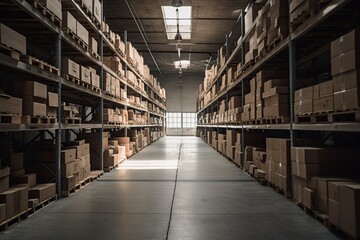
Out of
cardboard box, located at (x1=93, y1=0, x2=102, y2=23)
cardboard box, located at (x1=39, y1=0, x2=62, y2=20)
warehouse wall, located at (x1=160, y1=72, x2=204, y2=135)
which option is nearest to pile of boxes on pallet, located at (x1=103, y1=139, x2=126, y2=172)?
cardboard box, located at (x1=93, y1=0, x2=102, y2=23)

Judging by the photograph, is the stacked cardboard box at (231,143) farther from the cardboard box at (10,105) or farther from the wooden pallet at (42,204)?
the cardboard box at (10,105)

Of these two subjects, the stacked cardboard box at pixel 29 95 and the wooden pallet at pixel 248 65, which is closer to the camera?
the stacked cardboard box at pixel 29 95

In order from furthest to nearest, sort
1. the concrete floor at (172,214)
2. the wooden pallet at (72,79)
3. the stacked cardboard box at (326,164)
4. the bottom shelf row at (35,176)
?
1. the wooden pallet at (72,79)
2. the stacked cardboard box at (326,164)
3. the bottom shelf row at (35,176)
4. the concrete floor at (172,214)

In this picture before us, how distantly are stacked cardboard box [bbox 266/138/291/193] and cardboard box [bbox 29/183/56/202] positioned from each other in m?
3.96

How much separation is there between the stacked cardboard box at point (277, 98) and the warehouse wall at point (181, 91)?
26.9m

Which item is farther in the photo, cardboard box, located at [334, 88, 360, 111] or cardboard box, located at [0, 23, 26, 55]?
cardboard box, located at [0, 23, 26, 55]

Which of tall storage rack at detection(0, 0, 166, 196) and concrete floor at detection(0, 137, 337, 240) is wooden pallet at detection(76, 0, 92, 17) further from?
concrete floor at detection(0, 137, 337, 240)

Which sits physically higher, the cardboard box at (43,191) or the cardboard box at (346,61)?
the cardboard box at (346,61)

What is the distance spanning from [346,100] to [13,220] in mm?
4380

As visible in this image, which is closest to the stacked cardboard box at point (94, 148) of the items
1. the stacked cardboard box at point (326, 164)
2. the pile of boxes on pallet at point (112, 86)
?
the pile of boxes on pallet at point (112, 86)

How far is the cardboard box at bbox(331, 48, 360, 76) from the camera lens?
338 cm

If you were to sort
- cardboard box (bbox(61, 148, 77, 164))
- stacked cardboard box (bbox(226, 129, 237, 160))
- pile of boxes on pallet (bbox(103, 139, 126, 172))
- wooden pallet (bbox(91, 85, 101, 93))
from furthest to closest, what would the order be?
stacked cardboard box (bbox(226, 129, 237, 160)), pile of boxes on pallet (bbox(103, 139, 126, 172)), wooden pallet (bbox(91, 85, 101, 93)), cardboard box (bbox(61, 148, 77, 164))

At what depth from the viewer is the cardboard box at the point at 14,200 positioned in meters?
3.90

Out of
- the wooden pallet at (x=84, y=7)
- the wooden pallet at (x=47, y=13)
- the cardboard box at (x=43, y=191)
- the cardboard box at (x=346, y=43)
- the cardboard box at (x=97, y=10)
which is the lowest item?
the cardboard box at (x=43, y=191)
